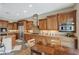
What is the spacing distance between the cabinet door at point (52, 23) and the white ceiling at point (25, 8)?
0.12 m

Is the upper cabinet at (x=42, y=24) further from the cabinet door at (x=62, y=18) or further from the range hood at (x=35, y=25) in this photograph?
the cabinet door at (x=62, y=18)

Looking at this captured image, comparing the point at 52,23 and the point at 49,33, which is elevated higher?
the point at 52,23

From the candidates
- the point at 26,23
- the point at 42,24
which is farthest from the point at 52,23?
the point at 26,23

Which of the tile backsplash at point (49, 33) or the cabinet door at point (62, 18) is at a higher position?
the cabinet door at point (62, 18)

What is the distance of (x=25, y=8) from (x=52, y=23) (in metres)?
0.47

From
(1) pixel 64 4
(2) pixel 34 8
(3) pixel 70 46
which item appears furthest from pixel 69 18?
(2) pixel 34 8

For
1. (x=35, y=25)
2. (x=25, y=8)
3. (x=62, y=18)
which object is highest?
(x=25, y=8)

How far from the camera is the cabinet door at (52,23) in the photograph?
218cm

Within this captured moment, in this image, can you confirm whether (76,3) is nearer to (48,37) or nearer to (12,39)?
(48,37)

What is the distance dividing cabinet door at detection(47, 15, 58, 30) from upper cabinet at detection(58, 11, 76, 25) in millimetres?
71

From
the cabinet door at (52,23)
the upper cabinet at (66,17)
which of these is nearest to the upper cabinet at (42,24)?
the cabinet door at (52,23)

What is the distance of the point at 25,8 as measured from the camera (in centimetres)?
214

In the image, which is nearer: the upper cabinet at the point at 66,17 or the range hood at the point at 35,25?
the upper cabinet at the point at 66,17

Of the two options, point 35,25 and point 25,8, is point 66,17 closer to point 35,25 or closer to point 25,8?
point 35,25
